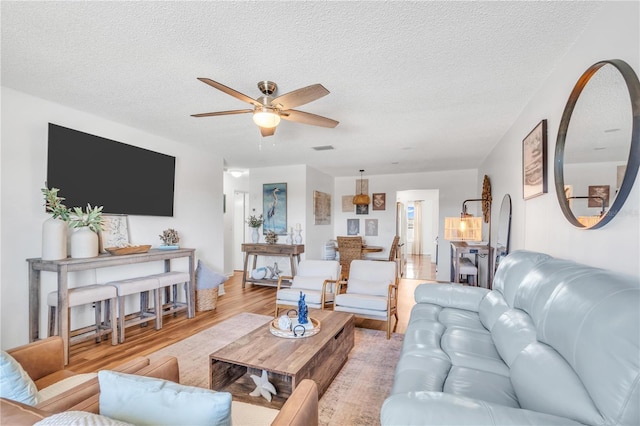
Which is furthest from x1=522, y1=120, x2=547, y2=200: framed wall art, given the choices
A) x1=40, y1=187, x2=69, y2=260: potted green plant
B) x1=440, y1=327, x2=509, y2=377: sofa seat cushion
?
x1=40, y1=187, x2=69, y2=260: potted green plant

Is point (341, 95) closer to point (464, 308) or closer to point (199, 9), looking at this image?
point (199, 9)

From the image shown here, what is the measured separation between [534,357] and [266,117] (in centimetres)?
227

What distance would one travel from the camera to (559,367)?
3.69 ft

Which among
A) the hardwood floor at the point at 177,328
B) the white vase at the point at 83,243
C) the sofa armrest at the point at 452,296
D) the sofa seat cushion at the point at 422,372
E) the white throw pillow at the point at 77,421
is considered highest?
the white vase at the point at 83,243

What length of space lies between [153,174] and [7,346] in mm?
2266

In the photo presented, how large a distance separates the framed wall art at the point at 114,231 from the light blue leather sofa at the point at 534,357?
11.4 ft

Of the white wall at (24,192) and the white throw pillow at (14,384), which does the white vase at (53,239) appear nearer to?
the white wall at (24,192)

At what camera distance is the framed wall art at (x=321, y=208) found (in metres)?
6.74

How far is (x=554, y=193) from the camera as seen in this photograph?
208 centimetres

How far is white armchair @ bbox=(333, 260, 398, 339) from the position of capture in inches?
130

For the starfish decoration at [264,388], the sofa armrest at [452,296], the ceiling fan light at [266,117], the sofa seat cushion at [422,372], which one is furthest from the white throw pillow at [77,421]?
the sofa armrest at [452,296]

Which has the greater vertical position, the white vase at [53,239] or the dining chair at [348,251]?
the white vase at [53,239]

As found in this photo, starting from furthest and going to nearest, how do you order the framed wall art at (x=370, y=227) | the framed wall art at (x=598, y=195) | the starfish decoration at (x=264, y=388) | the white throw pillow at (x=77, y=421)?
the framed wall art at (x=370, y=227) < the starfish decoration at (x=264, y=388) < the framed wall art at (x=598, y=195) < the white throw pillow at (x=77, y=421)

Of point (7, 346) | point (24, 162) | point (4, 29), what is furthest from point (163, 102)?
point (7, 346)
